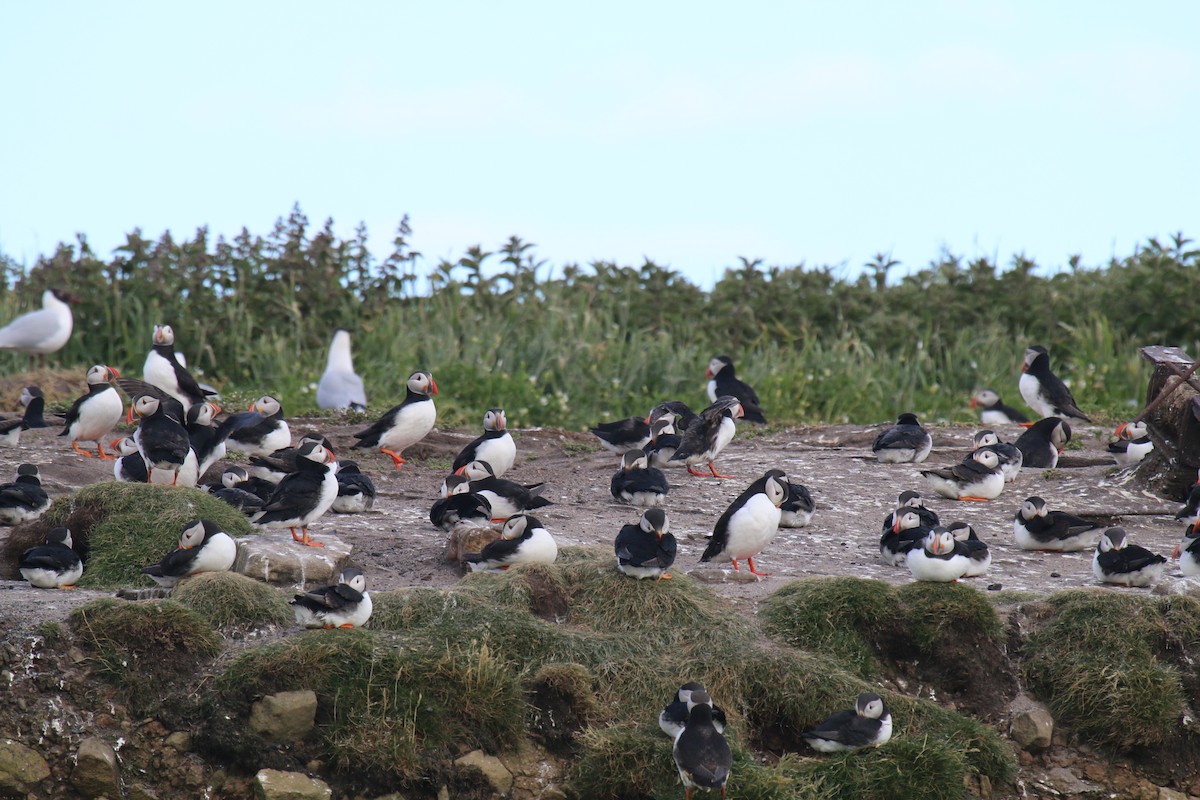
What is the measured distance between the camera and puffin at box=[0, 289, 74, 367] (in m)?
15.1

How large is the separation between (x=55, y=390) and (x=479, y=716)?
375 inches

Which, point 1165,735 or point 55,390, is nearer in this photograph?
point 1165,735

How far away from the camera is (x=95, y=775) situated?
6.32m

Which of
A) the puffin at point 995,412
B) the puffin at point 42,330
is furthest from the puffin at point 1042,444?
the puffin at point 42,330

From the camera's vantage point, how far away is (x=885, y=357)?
57.4ft

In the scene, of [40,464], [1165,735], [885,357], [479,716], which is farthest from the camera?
[885,357]

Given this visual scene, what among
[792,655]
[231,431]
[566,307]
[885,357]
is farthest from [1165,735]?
[566,307]

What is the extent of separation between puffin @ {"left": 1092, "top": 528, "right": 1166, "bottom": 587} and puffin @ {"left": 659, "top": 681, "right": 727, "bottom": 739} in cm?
304

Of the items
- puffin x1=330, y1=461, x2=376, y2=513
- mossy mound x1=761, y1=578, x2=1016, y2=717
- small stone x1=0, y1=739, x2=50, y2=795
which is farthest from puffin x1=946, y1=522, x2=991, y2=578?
small stone x1=0, y1=739, x2=50, y2=795

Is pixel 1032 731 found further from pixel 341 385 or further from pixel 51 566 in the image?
pixel 341 385

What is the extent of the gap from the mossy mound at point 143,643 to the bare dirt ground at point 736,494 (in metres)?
0.27

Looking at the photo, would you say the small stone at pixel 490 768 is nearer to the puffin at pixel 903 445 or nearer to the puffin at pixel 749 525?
the puffin at pixel 749 525

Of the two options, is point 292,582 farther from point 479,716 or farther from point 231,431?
point 231,431

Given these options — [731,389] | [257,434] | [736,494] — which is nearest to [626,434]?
[736,494]
